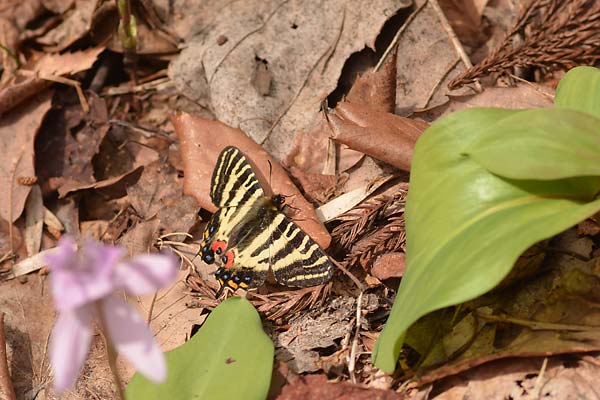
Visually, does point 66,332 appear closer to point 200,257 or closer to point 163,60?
point 200,257

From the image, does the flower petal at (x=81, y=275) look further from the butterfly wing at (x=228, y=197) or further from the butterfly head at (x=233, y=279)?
the butterfly wing at (x=228, y=197)

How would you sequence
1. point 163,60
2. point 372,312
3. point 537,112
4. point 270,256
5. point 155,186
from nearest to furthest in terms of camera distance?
1. point 537,112
2. point 372,312
3. point 270,256
4. point 155,186
5. point 163,60

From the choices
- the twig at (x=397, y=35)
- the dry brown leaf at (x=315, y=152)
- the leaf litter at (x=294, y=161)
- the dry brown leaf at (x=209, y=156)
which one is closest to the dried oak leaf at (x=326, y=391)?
the leaf litter at (x=294, y=161)

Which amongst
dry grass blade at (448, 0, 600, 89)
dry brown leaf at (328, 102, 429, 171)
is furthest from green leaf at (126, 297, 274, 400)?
dry grass blade at (448, 0, 600, 89)

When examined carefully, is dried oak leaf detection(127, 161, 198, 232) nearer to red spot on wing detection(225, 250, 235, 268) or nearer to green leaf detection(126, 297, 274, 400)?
red spot on wing detection(225, 250, 235, 268)

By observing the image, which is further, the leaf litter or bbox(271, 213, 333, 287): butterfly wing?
bbox(271, 213, 333, 287): butterfly wing

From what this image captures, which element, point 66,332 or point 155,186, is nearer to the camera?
point 66,332

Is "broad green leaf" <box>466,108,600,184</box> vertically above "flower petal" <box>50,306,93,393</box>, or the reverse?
"broad green leaf" <box>466,108,600,184</box>

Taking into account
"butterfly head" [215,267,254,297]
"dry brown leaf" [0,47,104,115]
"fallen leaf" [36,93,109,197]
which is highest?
"dry brown leaf" [0,47,104,115]

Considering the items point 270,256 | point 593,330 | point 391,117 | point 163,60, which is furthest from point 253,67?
point 593,330
